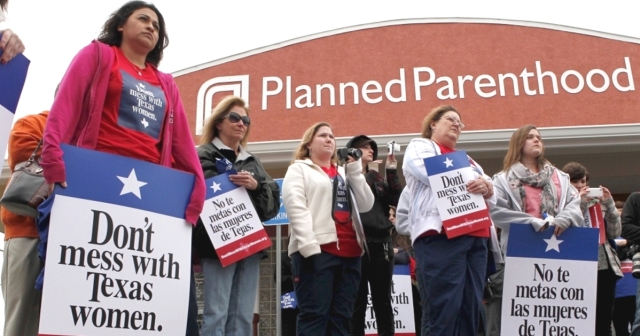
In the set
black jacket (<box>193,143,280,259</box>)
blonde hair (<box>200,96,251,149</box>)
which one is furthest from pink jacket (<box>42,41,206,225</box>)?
blonde hair (<box>200,96,251,149</box>)

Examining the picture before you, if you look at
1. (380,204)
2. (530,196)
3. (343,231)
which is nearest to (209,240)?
(343,231)

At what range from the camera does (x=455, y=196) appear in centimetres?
468

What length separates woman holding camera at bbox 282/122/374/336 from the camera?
15.2 ft

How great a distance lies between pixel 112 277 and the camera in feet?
10.2

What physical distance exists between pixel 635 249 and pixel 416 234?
3.33 metres

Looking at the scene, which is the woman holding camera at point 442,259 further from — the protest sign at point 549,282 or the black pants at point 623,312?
the black pants at point 623,312

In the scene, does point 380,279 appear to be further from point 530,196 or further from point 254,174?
point 254,174

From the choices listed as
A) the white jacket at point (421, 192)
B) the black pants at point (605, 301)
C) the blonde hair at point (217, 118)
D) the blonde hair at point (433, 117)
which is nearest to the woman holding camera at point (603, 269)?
the black pants at point (605, 301)

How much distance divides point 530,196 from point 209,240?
2546 mm

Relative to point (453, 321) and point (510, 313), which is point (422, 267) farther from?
point (510, 313)

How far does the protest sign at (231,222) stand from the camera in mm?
4387

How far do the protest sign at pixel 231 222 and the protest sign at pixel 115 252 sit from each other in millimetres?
920

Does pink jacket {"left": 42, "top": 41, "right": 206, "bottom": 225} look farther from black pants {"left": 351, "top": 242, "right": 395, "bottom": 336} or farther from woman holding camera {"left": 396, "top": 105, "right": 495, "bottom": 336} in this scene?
black pants {"left": 351, "top": 242, "right": 395, "bottom": 336}

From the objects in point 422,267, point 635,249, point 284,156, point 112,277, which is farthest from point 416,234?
point 284,156
